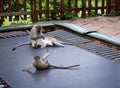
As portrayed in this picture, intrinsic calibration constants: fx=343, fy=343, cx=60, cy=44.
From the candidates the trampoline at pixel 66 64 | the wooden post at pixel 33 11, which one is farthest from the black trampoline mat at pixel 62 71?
the wooden post at pixel 33 11

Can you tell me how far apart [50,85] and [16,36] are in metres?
2.14

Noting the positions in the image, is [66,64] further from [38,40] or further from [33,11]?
[33,11]

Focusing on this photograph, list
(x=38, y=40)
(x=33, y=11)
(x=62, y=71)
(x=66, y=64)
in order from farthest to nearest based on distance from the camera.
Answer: (x=33, y=11)
(x=38, y=40)
(x=66, y=64)
(x=62, y=71)

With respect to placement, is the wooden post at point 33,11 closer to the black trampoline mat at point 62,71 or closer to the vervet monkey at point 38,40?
the vervet monkey at point 38,40

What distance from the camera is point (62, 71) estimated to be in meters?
3.26

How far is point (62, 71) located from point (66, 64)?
24cm

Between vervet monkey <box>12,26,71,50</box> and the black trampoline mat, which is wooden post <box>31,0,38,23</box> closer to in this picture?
vervet monkey <box>12,26,71,50</box>

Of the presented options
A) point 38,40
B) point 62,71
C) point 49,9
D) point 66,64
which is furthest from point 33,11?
point 62,71

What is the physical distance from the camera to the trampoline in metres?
2.92

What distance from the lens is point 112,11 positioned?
755cm

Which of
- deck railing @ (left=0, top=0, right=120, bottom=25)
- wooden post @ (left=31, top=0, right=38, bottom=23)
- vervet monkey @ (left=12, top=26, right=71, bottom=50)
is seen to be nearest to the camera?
vervet monkey @ (left=12, top=26, right=71, bottom=50)

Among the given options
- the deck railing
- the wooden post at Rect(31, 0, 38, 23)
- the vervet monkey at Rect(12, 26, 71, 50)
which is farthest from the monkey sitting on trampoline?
the wooden post at Rect(31, 0, 38, 23)

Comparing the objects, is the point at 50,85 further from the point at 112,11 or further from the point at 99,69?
the point at 112,11

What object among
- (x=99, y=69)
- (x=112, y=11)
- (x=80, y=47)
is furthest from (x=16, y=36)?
(x=112, y=11)
